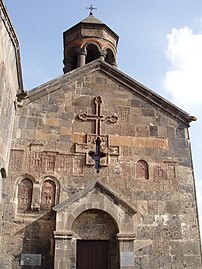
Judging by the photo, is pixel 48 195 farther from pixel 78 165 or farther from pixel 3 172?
pixel 3 172

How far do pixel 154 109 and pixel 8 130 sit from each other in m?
3.90

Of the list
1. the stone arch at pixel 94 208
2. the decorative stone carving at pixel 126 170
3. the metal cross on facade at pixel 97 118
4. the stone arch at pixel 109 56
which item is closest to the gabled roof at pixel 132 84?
the metal cross on facade at pixel 97 118

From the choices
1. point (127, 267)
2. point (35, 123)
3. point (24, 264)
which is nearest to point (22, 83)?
point (35, 123)

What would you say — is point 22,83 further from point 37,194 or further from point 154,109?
point 154,109

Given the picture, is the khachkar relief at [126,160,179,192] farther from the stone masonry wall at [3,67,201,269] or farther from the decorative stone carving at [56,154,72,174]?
the decorative stone carving at [56,154,72,174]

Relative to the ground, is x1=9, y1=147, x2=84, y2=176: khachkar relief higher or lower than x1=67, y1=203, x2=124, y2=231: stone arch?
higher

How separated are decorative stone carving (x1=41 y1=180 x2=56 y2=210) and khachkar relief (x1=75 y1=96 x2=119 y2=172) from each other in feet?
3.23

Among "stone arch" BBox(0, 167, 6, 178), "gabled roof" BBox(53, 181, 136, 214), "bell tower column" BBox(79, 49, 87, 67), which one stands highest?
"bell tower column" BBox(79, 49, 87, 67)

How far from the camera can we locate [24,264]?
7.10m

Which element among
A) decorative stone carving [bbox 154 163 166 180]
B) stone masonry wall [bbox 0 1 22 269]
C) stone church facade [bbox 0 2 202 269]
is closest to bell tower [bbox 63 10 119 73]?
stone church facade [bbox 0 2 202 269]

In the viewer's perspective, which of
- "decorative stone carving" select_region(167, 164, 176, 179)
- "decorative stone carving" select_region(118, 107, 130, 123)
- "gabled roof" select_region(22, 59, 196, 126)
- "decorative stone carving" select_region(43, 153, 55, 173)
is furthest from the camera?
"gabled roof" select_region(22, 59, 196, 126)

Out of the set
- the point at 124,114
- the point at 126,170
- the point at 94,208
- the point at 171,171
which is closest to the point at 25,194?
the point at 94,208

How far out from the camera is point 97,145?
8508 millimetres

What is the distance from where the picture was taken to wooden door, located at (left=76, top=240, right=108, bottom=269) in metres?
7.39
